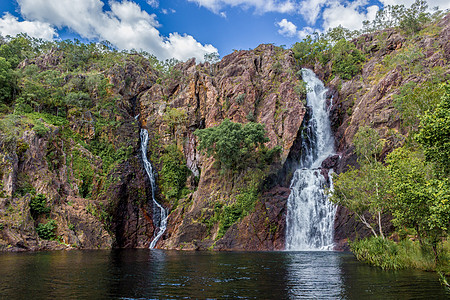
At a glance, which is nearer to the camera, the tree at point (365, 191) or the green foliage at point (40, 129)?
the tree at point (365, 191)

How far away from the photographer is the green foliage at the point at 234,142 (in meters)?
51.8

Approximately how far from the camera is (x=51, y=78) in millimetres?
65688

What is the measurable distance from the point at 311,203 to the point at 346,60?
1736 inches

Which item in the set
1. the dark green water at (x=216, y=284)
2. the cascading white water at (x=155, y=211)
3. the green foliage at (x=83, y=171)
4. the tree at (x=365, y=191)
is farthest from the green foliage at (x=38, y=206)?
the tree at (x=365, y=191)

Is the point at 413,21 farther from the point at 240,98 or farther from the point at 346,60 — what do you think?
the point at 240,98

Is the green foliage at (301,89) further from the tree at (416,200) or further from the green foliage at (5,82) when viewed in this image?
the green foliage at (5,82)

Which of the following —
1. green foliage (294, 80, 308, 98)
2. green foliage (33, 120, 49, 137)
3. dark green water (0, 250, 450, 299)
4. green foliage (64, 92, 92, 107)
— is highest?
green foliage (294, 80, 308, 98)

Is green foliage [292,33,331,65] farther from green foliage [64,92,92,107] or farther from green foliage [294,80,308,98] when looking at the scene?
green foliage [64,92,92,107]

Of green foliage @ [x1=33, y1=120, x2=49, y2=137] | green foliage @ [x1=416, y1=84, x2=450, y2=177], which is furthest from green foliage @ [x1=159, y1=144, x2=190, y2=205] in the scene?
green foliage @ [x1=416, y1=84, x2=450, y2=177]

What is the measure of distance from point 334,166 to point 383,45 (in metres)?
40.1

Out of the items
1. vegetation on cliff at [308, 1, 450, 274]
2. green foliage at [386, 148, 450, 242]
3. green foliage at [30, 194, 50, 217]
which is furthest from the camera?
green foliage at [30, 194, 50, 217]

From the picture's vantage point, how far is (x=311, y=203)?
46344 millimetres

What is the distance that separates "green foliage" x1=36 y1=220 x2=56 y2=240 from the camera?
4078 cm

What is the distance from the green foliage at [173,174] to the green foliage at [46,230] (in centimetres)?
2087
